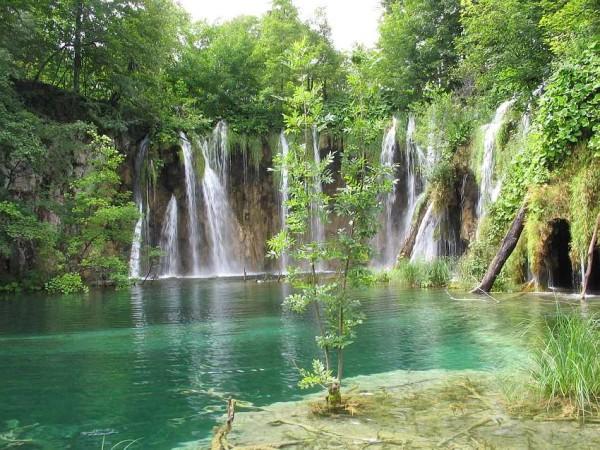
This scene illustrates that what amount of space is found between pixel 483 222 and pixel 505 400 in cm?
1153

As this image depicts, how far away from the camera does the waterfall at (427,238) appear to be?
19.6 meters

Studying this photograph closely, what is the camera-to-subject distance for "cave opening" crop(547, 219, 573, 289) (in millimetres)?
13281

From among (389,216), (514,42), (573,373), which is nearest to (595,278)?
(514,42)

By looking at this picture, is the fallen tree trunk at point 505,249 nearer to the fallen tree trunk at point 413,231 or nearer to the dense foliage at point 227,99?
the dense foliage at point 227,99

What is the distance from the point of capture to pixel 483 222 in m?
15.5

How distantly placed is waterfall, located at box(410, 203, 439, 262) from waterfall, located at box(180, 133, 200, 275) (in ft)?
41.7

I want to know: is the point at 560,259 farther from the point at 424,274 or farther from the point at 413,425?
the point at 413,425

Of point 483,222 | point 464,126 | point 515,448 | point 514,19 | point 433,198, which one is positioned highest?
point 514,19

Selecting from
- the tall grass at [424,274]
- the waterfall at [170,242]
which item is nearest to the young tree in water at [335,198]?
the tall grass at [424,274]

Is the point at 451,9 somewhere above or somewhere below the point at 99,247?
above

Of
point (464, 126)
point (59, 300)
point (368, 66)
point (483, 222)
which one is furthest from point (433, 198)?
point (368, 66)

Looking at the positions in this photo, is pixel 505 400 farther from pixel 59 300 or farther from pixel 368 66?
pixel 59 300

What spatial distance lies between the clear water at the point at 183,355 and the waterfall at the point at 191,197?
48.7 feet

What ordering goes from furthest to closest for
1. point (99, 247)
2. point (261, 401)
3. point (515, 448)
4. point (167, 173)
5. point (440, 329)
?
point (167, 173) < point (99, 247) < point (440, 329) < point (261, 401) < point (515, 448)
